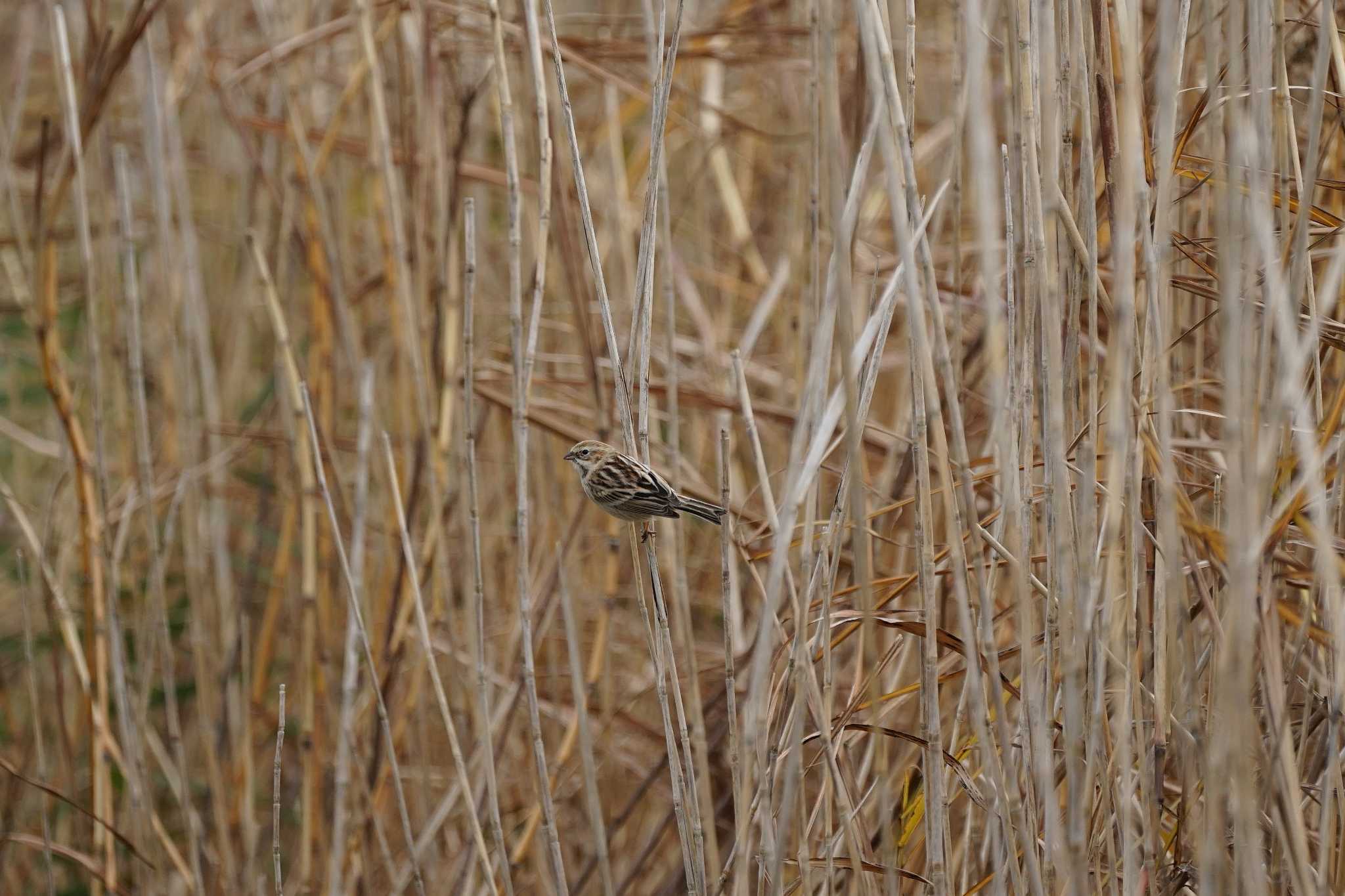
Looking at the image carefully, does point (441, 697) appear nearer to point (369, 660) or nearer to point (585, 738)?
point (369, 660)

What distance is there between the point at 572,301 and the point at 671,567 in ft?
1.29

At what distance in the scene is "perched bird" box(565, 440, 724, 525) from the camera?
1.23m

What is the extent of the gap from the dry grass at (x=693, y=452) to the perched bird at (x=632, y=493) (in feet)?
0.24

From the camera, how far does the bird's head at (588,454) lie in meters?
1.45

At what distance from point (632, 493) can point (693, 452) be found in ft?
3.67

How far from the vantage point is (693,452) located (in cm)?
240

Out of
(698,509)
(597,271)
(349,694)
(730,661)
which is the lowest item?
(349,694)

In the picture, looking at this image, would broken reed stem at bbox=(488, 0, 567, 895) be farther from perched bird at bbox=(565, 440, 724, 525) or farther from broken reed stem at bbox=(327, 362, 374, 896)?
broken reed stem at bbox=(327, 362, 374, 896)

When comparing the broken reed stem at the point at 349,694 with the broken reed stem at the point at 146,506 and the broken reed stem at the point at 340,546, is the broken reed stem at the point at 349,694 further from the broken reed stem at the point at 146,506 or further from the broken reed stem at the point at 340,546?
the broken reed stem at the point at 146,506

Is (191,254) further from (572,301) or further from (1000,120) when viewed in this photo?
(1000,120)

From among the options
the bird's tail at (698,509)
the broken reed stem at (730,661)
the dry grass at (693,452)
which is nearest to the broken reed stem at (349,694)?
the dry grass at (693,452)

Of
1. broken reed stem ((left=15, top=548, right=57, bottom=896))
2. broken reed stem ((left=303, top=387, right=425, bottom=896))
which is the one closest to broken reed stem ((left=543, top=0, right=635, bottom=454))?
broken reed stem ((left=303, top=387, right=425, bottom=896))

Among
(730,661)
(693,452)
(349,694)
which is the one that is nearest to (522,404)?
(730,661)

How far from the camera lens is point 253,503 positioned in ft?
8.86
